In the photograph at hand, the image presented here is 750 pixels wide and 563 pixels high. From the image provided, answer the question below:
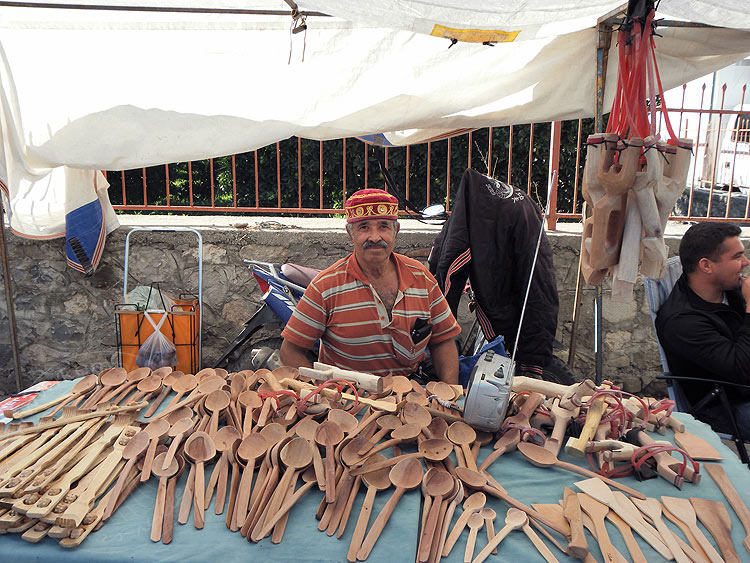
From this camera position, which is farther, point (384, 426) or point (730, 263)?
point (730, 263)

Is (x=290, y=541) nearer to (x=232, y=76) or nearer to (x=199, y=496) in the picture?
(x=199, y=496)

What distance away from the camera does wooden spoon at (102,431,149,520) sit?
1295 mm

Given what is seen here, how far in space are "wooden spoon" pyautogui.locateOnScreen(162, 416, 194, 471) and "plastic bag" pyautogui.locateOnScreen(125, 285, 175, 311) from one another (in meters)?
2.18

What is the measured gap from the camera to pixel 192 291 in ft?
13.1

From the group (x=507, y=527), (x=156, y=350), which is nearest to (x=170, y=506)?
(x=507, y=527)

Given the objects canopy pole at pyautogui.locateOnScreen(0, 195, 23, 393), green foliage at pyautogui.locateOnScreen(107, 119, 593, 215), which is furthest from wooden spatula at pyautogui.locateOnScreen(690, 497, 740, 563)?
green foliage at pyautogui.locateOnScreen(107, 119, 593, 215)

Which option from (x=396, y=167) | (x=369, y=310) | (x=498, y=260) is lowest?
(x=369, y=310)

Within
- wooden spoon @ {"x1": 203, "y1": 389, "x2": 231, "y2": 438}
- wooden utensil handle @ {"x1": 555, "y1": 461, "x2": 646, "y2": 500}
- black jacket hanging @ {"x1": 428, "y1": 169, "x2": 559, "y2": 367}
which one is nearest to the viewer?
wooden utensil handle @ {"x1": 555, "y1": 461, "x2": 646, "y2": 500}

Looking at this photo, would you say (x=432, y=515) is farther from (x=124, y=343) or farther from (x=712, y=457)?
(x=124, y=343)

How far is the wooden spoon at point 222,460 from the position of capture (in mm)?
1321

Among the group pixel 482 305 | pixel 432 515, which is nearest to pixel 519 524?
pixel 432 515

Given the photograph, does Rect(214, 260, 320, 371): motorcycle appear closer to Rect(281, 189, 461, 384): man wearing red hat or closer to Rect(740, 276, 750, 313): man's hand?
Rect(281, 189, 461, 384): man wearing red hat

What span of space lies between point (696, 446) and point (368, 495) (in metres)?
0.97

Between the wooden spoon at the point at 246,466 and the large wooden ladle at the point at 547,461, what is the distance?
694 mm
